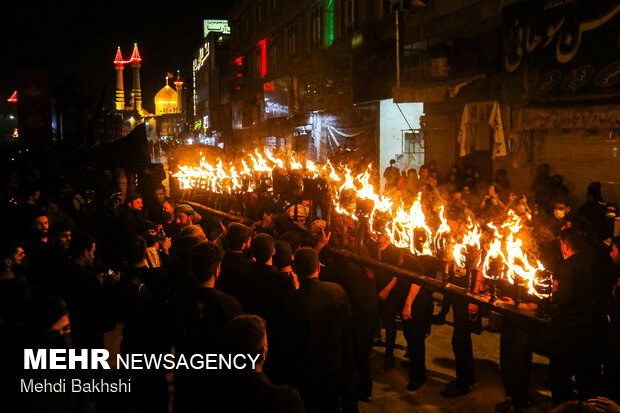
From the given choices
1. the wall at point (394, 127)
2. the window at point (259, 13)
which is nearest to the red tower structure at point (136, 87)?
the window at point (259, 13)

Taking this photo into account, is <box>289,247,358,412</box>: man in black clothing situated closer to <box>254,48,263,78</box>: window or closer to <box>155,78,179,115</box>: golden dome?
<box>254,48,263,78</box>: window

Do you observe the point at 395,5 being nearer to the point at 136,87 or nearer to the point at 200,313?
the point at 200,313

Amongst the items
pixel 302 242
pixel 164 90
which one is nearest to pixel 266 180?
pixel 302 242

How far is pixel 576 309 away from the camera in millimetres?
4633

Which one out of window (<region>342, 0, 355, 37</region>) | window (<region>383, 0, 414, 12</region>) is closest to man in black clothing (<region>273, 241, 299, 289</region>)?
window (<region>383, 0, 414, 12</region>)

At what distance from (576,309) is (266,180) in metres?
7.97

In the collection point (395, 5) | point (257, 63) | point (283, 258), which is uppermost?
point (257, 63)

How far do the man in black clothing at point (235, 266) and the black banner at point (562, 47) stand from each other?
8.07m

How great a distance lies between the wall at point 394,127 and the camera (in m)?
17.7

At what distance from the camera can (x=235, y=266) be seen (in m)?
5.35

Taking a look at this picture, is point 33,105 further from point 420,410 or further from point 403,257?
point 420,410

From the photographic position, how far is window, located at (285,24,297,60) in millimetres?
28359

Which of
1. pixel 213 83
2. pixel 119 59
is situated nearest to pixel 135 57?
pixel 119 59

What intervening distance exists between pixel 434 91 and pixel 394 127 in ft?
14.0
